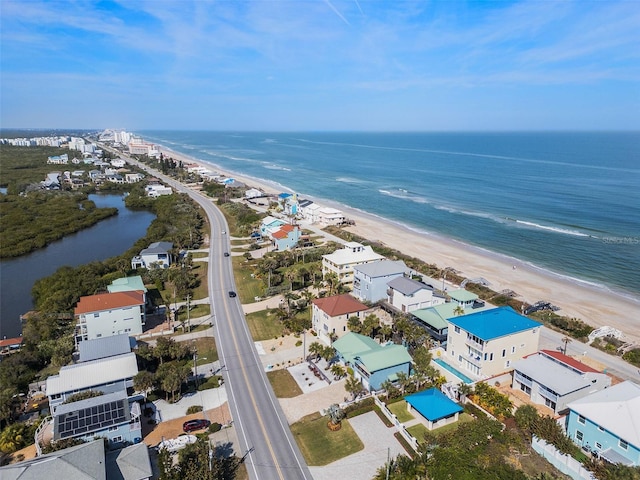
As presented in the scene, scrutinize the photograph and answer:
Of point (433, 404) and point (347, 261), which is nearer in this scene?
point (433, 404)

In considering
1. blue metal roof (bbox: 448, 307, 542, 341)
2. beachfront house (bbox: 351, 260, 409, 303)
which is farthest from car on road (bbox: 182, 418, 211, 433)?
beachfront house (bbox: 351, 260, 409, 303)

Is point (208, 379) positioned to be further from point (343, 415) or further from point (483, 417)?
point (483, 417)

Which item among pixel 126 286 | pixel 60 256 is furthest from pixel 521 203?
pixel 60 256

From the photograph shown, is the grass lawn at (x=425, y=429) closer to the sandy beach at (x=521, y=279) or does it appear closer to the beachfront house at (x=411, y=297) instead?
the beachfront house at (x=411, y=297)

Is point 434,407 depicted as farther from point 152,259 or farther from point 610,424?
point 152,259

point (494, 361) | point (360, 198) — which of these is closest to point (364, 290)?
point (494, 361)
